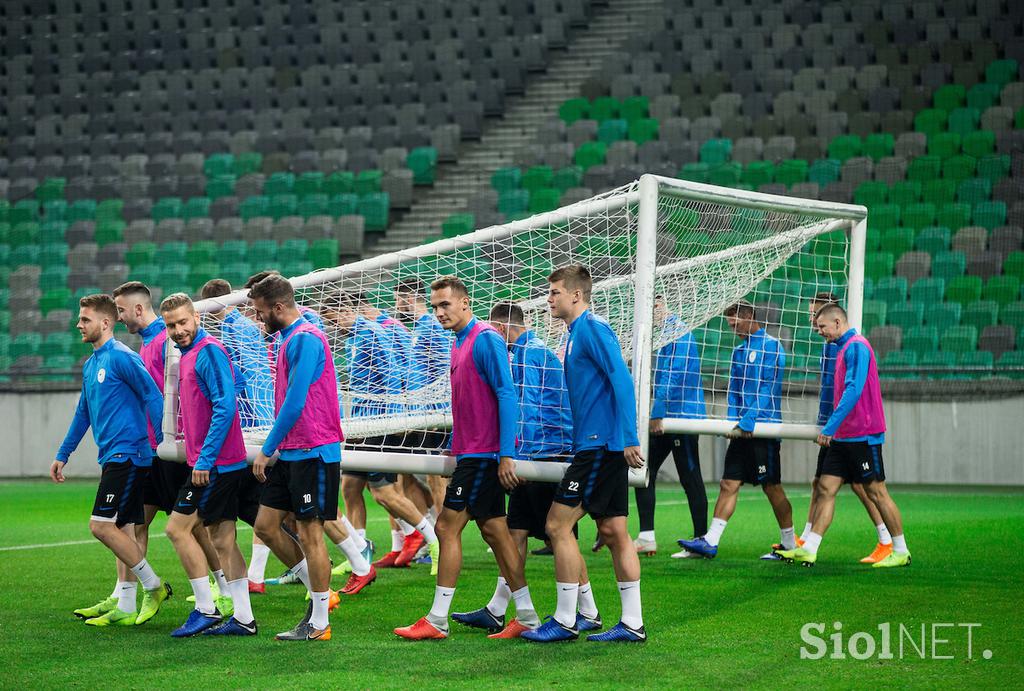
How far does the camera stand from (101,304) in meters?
6.74

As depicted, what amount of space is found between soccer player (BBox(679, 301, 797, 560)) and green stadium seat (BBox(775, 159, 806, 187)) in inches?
345

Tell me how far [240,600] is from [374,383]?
2473 mm

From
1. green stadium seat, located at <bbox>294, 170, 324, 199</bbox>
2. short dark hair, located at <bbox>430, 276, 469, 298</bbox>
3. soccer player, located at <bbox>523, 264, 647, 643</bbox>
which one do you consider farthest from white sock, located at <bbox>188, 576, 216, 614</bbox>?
green stadium seat, located at <bbox>294, 170, 324, 199</bbox>

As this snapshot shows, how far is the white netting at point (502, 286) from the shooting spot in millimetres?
7316

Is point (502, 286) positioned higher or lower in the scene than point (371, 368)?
higher

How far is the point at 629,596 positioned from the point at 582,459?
0.71m

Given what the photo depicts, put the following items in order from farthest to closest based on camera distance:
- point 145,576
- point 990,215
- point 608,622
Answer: point 990,215, point 145,576, point 608,622

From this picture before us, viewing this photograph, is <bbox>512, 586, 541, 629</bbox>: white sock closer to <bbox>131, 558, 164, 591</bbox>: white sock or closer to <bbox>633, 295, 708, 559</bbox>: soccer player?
<bbox>131, 558, 164, 591</bbox>: white sock

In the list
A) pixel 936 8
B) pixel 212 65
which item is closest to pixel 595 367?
pixel 936 8

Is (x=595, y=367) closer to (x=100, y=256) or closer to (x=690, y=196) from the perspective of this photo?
(x=690, y=196)

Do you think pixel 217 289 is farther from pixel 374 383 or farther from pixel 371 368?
pixel 374 383

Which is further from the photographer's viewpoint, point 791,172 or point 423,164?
point 423,164

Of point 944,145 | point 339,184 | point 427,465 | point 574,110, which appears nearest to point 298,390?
point 427,465

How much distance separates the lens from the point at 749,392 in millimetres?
8867
